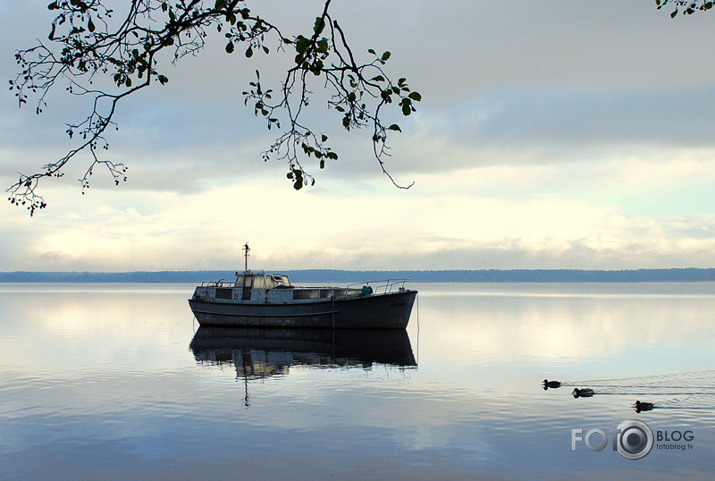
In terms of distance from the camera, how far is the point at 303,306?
48.4 metres

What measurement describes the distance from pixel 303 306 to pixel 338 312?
2705mm

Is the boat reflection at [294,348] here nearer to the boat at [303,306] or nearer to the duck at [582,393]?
the boat at [303,306]

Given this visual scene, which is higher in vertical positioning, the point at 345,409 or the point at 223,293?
the point at 223,293

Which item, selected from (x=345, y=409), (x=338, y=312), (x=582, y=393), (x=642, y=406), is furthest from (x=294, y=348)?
(x=642, y=406)

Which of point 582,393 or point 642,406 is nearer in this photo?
point 642,406

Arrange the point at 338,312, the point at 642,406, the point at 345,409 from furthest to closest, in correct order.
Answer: the point at 338,312
the point at 345,409
the point at 642,406

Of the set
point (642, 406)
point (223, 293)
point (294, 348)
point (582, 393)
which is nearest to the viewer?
point (642, 406)

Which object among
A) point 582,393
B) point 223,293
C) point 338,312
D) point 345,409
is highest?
point 223,293

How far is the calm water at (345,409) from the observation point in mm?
15281

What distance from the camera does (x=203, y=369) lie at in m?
31.8

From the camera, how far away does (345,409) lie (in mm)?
21375

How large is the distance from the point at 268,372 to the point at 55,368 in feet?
36.2

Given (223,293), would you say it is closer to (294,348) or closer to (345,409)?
(294,348)

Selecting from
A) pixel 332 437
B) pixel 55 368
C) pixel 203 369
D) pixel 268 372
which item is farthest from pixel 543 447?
pixel 55 368
